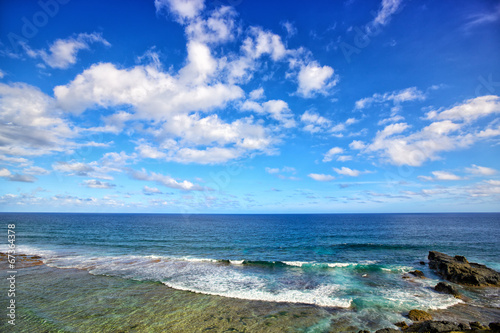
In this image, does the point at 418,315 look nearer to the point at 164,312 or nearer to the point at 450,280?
the point at 450,280

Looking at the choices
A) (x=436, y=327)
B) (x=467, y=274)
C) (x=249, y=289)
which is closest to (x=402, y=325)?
(x=436, y=327)

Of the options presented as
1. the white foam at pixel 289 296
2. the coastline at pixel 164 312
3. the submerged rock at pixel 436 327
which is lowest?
the white foam at pixel 289 296

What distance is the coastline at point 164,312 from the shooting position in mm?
14383

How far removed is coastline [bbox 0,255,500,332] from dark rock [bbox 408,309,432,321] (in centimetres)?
55

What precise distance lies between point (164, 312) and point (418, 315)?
1800 cm

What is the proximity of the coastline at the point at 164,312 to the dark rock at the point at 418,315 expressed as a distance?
0.55 m

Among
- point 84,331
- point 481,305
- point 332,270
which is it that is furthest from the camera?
point 332,270

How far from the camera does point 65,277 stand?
2402 centimetres

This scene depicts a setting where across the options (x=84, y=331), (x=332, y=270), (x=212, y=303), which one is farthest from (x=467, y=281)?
(x=84, y=331)

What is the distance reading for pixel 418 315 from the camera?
51.2ft

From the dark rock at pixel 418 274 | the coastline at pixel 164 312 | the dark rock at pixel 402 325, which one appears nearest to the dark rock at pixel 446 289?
the coastline at pixel 164 312

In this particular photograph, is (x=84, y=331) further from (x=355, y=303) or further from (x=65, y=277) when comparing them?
(x=355, y=303)

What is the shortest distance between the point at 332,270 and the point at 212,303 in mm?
17287

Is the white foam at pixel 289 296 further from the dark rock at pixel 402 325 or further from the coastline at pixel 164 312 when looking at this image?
the dark rock at pixel 402 325
